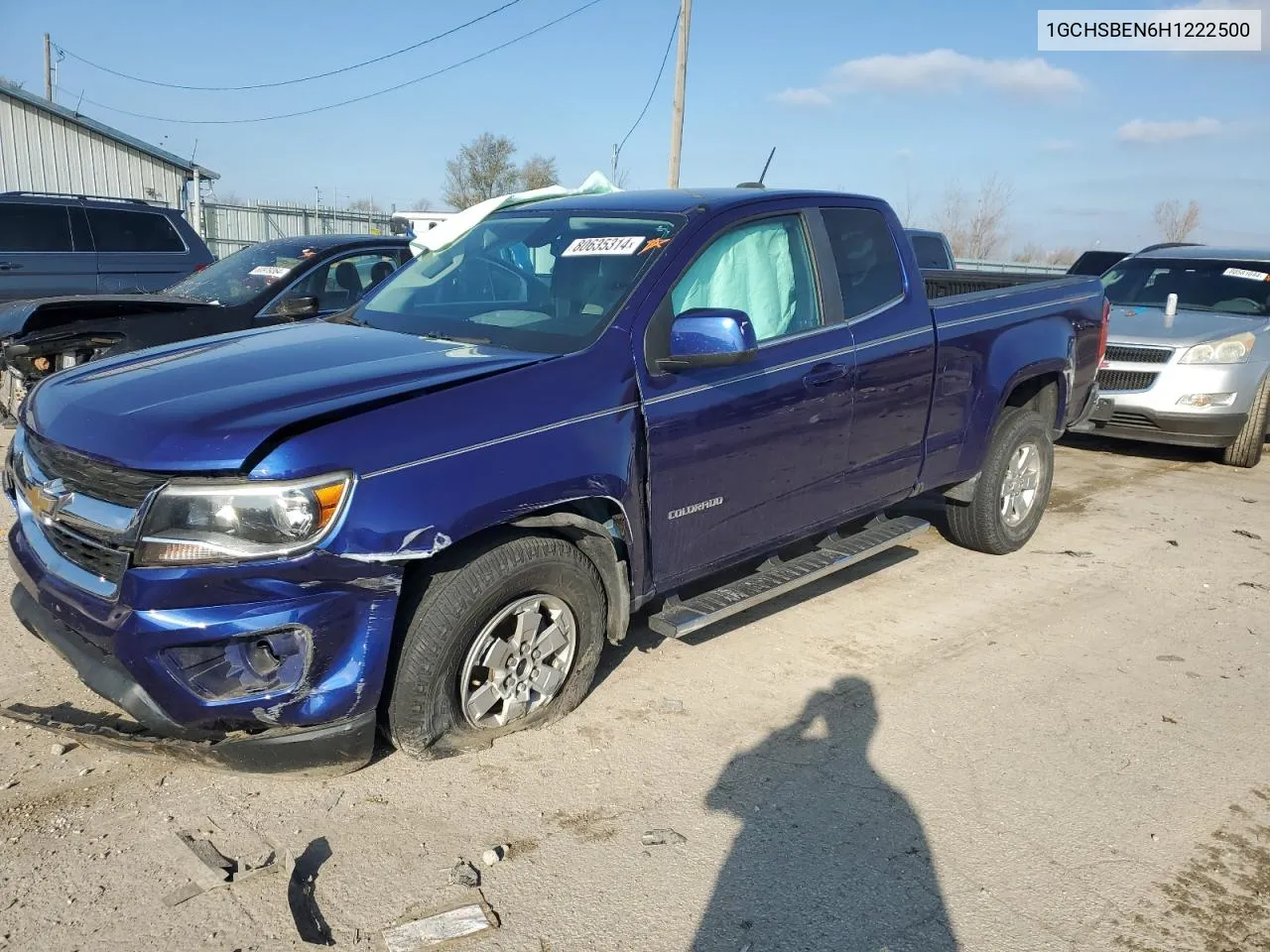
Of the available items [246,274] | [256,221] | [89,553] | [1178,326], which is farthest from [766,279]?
[256,221]

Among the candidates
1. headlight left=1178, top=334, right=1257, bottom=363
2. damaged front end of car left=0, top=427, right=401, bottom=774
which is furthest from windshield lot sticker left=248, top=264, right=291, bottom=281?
headlight left=1178, top=334, right=1257, bottom=363

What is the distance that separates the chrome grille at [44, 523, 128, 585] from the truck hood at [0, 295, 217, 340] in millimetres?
4151

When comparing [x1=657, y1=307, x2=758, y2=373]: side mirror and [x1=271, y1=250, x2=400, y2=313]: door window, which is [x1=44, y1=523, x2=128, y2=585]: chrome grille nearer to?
[x1=657, y1=307, x2=758, y2=373]: side mirror

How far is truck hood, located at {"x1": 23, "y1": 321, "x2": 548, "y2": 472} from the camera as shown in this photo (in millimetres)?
2775

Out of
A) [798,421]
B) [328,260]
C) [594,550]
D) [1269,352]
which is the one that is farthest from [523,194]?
[1269,352]

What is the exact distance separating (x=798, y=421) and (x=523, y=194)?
2.26 meters

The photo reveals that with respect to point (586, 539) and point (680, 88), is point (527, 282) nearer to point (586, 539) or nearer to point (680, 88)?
point (586, 539)

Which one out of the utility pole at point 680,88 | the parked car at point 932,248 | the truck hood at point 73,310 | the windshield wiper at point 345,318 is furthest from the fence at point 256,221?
the windshield wiper at point 345,318

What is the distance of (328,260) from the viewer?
8039 millimetres

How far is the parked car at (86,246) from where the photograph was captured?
35.9ft

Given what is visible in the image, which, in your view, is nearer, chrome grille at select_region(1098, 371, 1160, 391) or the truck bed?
the truck bed

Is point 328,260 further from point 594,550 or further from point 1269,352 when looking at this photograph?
point 1269,352

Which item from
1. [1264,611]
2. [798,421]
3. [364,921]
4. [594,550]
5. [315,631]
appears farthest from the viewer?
[1264,611]

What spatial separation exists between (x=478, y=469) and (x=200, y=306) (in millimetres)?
4986
